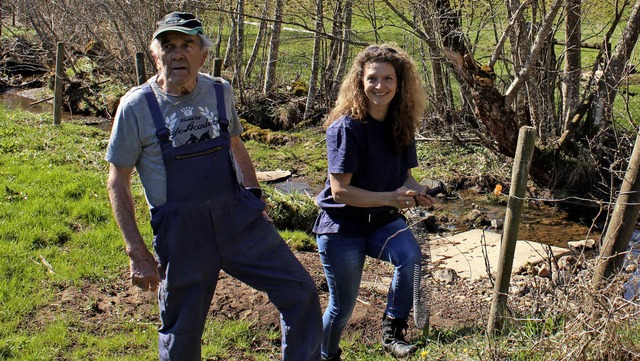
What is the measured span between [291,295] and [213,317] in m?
1.52

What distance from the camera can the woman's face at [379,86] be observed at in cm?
395

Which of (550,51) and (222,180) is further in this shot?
(550,51)

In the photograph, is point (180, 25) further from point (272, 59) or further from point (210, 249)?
point (272, 59)

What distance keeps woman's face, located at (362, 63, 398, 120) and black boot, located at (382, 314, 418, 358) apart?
4.00 feet

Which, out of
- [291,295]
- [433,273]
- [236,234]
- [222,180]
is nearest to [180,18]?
[222,180]

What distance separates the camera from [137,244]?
337cm

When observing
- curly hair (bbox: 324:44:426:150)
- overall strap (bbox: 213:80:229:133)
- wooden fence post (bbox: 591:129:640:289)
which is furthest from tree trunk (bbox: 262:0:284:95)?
wooden fence post (bbox: 591:129:640:289)

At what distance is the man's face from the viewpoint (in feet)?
11.1

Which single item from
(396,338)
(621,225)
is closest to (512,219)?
(621,225)

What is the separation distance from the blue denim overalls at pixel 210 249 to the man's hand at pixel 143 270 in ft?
0.26

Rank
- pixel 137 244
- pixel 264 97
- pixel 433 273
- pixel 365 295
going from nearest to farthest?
pixel 137 244 < pixel 365 295 < pixel 433 273 < pixel 264 97

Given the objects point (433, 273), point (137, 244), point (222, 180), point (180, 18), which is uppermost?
point (180, 18)

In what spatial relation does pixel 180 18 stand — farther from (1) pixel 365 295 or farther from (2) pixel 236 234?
(1) pixel 365 295

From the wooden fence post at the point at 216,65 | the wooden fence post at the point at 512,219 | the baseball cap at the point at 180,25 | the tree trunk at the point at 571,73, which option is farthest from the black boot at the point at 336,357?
the wooden fence post at the point at 216,65
